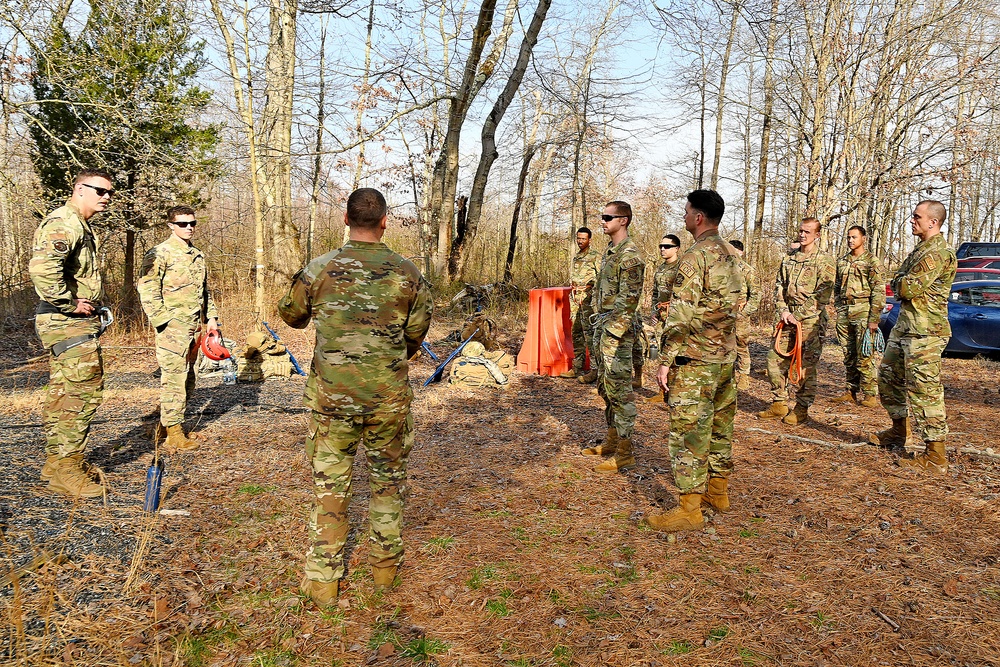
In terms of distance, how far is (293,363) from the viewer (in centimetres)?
865

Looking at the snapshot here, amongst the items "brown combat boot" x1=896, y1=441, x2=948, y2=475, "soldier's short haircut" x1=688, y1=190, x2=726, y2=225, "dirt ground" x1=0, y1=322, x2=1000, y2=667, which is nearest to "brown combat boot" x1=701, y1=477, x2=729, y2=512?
"dirt ground" x1=0, y1=322, x2=1000, y2=667

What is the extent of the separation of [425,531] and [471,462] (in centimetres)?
154

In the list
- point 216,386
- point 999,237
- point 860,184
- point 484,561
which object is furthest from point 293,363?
point 999,237

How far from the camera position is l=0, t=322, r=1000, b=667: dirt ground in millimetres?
2770

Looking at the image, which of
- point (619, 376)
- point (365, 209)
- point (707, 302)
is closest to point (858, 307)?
point (619, 376)

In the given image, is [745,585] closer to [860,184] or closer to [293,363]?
[293,363]

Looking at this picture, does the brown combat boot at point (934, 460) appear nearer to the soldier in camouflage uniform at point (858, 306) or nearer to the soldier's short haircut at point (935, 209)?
the soldier's short haircut at point (935, 209)

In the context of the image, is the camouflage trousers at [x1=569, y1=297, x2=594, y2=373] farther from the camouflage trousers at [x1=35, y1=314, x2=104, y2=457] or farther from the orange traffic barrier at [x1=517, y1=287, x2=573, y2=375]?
the camouflage trousers at [x1=35, y1=314, x2=104, y2=457]

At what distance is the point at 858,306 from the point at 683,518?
5168 millimetres

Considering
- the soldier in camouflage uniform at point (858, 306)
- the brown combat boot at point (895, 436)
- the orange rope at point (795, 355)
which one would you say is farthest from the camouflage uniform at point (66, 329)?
the soldier in camouflage uniform at point (858, 306)

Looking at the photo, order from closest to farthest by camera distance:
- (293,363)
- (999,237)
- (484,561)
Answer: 1. (484,561)
2. (293,363)
3. (999,237)

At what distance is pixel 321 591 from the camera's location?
3043mm

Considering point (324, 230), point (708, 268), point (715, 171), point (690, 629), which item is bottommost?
point (690, 629)

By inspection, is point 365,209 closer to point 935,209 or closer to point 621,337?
point 621,337
